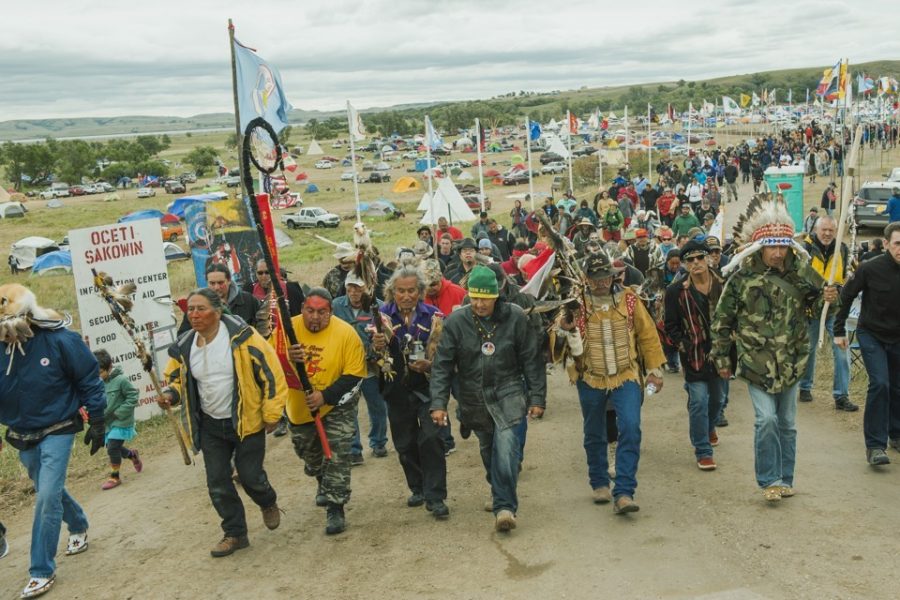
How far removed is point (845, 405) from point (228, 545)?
20.5 feet

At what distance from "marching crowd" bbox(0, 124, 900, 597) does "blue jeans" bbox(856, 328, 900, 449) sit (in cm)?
1

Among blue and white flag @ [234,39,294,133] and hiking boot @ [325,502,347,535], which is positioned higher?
blue and white flag @ [234,39,294,133]

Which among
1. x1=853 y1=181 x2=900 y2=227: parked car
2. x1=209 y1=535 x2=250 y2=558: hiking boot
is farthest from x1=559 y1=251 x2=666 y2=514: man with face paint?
x1=853 y1=181 x2=900 y2=227: parked car

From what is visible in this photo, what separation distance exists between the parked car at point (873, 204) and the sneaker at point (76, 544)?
24.4 m

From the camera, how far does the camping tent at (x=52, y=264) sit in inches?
1401

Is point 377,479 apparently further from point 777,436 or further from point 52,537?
point 777,436

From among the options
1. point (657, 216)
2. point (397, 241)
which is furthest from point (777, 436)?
point (397, 241)

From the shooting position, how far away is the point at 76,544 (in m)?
6.47

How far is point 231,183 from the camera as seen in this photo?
75062 mm

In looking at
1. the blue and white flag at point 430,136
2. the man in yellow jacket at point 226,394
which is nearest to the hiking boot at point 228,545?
the man in yellow jacket at point 226,394

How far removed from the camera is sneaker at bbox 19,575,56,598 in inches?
225

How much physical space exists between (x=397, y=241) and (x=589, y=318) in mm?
30447

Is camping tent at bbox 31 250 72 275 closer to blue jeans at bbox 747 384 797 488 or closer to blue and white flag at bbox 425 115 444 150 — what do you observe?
blue and white flag at bbox 425 115 444 150

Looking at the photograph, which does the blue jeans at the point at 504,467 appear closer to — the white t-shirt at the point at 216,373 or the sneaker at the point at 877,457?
the white t-shirt at the point at 216,373
